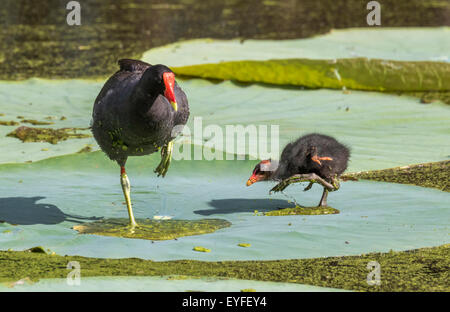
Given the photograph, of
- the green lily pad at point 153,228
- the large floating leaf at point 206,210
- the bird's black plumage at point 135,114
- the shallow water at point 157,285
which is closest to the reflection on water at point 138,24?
the large floating leaf at point 206,210

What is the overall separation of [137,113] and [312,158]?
1197 millimetres

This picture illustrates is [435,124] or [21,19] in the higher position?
[21,19]

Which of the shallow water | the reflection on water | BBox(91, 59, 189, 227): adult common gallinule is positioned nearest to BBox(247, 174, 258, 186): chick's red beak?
BBox(91, 59, 189, 227): adult common gallinule

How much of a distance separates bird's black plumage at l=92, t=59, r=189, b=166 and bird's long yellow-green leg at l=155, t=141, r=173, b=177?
233mm

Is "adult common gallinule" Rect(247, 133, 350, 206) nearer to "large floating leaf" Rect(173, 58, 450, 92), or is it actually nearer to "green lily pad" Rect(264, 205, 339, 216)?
"green lily pad" Rect(264, 205, 339, 216)

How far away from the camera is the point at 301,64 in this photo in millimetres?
6320

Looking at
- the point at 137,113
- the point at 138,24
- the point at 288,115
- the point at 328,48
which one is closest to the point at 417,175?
the point at 288,115

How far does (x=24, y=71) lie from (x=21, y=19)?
12.2 feet

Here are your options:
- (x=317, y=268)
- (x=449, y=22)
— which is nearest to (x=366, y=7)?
(x=449, y=22)

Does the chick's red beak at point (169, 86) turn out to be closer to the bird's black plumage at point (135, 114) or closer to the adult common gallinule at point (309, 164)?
the bird's black plumage at point (135, 114)

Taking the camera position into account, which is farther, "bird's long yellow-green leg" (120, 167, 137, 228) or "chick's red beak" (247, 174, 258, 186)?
"chick's red beak" (247, 174, 258, 186)

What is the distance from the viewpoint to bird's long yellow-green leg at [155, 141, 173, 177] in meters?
4.00

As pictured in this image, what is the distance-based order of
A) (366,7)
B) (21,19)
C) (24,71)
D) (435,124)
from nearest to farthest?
(435,124)
(24,71)
(21,19)
(366,7)
